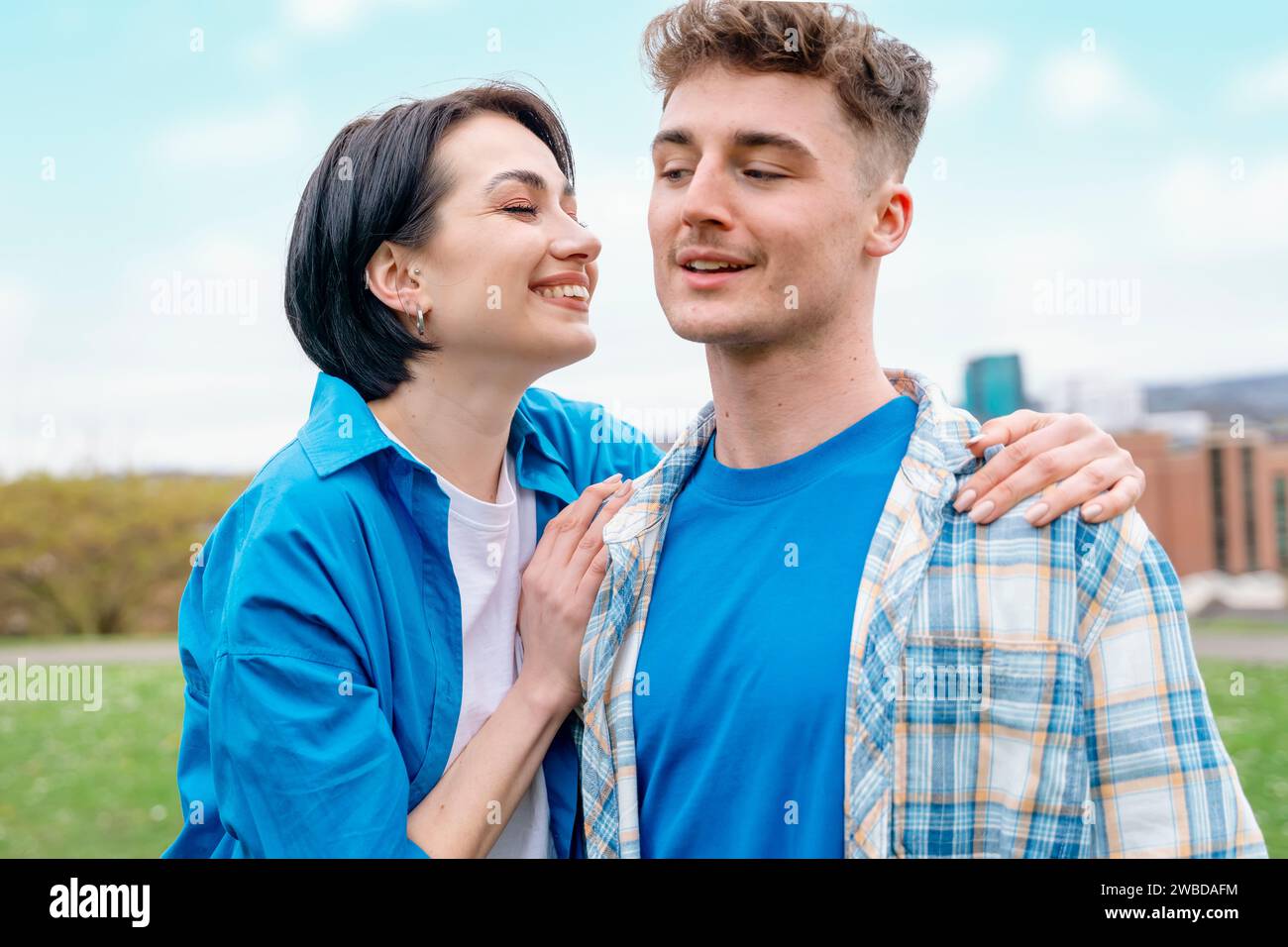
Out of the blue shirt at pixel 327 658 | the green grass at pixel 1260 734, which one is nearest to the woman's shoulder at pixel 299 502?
the blue shirt at pixel 327 658

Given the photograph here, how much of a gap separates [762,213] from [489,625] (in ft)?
3.82

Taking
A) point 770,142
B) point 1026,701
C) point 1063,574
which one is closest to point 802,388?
point 770,142

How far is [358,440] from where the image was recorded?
8.61 ft

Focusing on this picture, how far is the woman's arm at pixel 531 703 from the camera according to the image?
2484 millimetres

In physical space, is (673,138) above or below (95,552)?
above

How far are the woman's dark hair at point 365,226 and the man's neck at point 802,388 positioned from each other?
0.86 m

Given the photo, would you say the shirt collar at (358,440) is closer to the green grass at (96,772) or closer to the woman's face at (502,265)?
the woman's face at (502,265)

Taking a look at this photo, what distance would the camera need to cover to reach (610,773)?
2457mm

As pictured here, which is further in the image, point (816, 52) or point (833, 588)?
point (816, 52)

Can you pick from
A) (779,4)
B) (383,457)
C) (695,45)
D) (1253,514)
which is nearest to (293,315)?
(383,457)

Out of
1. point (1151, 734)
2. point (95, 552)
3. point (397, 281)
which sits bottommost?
point (95, 552)

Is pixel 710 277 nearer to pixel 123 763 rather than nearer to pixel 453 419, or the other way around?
pixel 453 419

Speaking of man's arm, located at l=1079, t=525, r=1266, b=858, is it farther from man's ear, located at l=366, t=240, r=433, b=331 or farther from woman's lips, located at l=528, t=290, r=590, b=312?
man's ear, located at l=366, t=240, r=433, b=331

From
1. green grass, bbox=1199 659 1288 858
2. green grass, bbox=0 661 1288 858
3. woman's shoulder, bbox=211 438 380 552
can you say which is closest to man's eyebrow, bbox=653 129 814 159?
woman's shoulder, bbox=211 438 380 552
